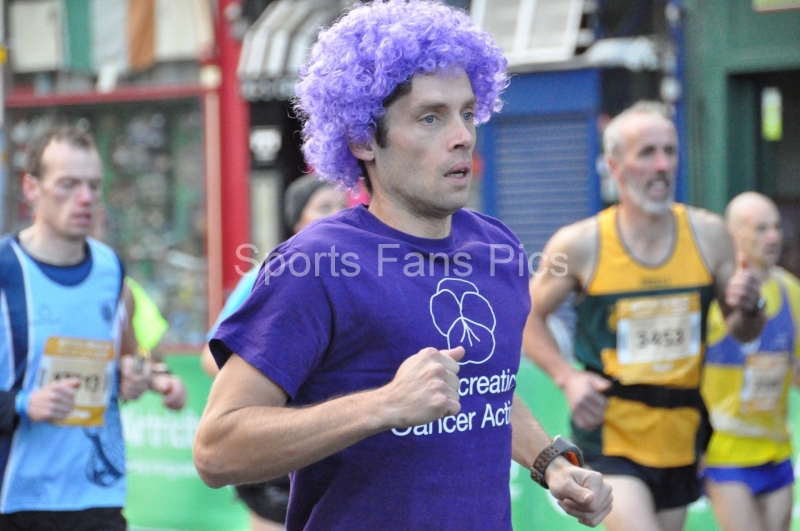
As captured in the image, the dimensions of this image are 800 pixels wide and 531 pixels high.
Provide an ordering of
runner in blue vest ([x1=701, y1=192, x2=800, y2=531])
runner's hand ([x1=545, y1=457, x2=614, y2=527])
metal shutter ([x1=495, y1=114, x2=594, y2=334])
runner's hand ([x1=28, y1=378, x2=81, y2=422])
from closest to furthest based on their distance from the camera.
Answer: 1. runner's hand ([x1=545, y1=457, x2=614, y2=527])
2. runner's hand ([x1=28, y1=378, x2=81, y2=422])
3. runner in blue vest ([x1=701, y1=192, x2=800, y2=531])
4. metal shutter ([x1=495, y1=114, x2=594, y2=334])

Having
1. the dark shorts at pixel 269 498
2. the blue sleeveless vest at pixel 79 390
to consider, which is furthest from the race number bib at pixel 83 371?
the dark shorts at pixel 269 498

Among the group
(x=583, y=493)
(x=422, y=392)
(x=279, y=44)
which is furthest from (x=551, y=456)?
(x=279, y=44)

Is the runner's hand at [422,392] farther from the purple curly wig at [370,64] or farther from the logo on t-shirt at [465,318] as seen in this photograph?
the purple curly wig at [370,64]

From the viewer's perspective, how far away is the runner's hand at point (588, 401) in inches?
174

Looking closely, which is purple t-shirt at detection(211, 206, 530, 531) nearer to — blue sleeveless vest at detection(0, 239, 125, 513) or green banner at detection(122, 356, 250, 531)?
blue sleeveless vest at detection(0, 239, 125, 513)

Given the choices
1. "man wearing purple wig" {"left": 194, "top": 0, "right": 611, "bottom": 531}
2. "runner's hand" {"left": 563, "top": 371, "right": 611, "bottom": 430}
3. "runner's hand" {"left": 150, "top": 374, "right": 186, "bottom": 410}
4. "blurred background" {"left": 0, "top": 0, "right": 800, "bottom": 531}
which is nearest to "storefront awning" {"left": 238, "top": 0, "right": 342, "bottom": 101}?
"blurred background" {"left": 0, "top": 0, "right": 800, "bottom": 531}

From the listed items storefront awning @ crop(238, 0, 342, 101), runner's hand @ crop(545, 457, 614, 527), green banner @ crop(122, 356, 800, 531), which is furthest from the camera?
storefront awning @ crop(238, 0, 342, 101)

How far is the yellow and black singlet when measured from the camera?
4645 mm

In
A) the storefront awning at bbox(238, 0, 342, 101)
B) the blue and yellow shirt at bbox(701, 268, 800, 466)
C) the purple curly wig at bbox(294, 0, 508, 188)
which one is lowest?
the blue and yellow shirt at bbox(701, 268, 800, 466)

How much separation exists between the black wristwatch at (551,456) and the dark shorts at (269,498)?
197cm

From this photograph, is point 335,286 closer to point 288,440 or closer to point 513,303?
point 288,440

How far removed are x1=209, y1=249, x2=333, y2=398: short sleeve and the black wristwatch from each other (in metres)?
0.78

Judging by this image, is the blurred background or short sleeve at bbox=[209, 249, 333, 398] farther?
the blurred background

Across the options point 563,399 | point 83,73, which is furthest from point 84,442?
point 83,73
